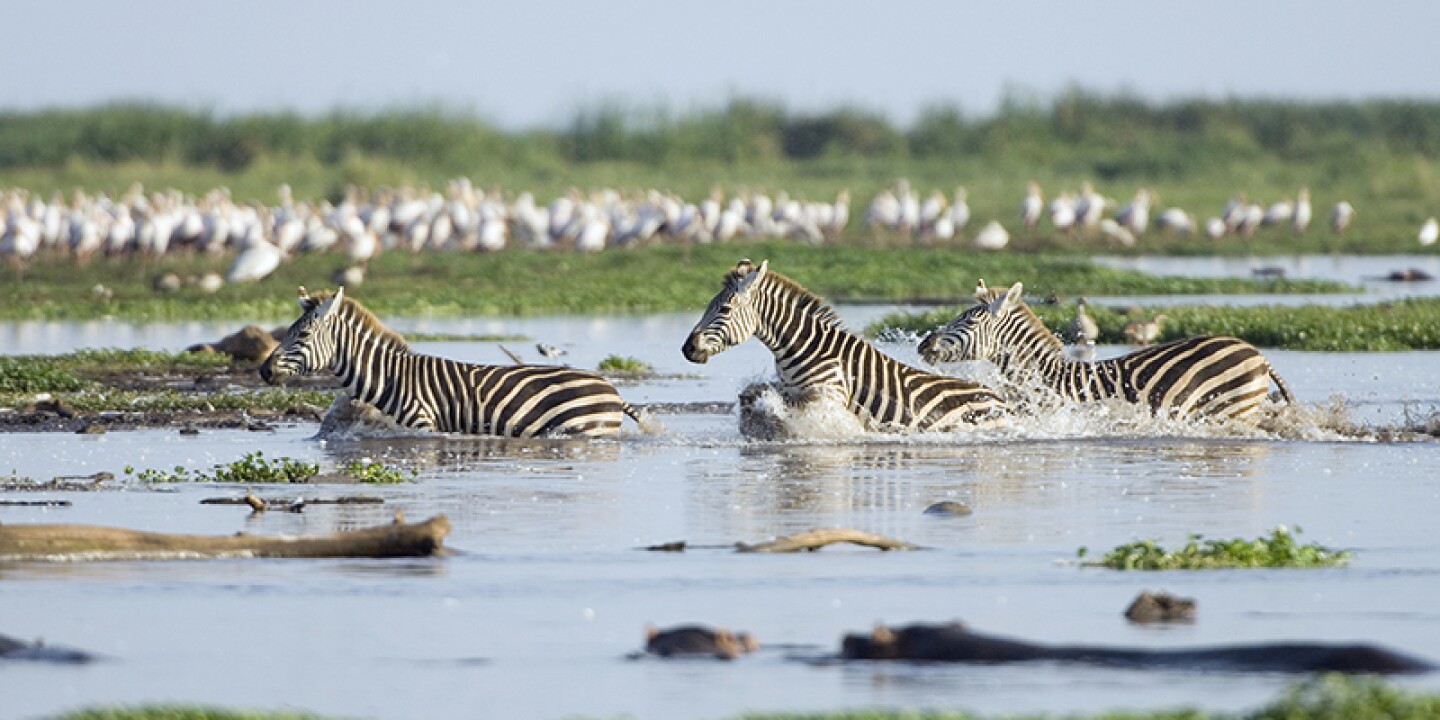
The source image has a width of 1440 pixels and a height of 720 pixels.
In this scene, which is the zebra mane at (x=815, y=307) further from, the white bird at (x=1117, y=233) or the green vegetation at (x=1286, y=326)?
the white bird at (x=1117, y=233)

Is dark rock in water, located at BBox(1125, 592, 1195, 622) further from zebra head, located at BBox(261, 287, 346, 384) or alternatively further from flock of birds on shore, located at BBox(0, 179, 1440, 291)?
flock of birds on shore, located at BBox(0, 179, 1440, 291)

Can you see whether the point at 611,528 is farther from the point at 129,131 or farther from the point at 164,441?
the point at 129,131

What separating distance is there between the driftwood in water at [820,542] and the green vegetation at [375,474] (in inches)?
143

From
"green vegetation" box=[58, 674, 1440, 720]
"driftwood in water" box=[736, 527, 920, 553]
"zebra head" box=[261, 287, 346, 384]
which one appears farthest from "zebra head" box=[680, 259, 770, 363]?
"green vegetation" box=[58, 674, 1440, 720]

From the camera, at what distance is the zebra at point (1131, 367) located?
1788 cm

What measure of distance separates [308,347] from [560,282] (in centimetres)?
2433

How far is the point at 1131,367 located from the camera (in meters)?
17.9

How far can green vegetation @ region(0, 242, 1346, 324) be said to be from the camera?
3694 cm

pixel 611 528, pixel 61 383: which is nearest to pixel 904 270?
pixel 61 383

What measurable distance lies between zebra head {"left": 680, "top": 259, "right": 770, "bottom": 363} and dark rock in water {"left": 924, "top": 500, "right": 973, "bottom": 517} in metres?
3.67

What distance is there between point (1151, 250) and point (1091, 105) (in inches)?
1364

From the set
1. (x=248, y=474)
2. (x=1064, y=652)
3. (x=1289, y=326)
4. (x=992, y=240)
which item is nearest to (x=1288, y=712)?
(x=1064, y=652)

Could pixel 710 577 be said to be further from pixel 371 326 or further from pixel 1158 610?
pixel 371 326

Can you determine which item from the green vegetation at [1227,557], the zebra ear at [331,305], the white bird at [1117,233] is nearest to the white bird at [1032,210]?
the white bird at [1117,233]
